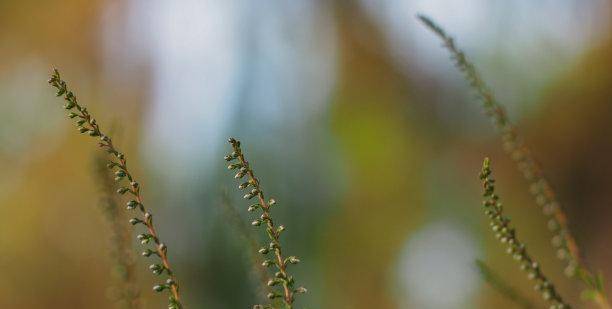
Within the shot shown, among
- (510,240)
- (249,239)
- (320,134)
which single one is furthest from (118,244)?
(320,134)

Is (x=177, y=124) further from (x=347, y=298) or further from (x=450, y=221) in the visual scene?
(x=450, y=221)

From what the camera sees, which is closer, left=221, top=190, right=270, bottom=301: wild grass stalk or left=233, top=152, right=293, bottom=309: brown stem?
left=233, top=152, right=293, bottom=309: brown stem

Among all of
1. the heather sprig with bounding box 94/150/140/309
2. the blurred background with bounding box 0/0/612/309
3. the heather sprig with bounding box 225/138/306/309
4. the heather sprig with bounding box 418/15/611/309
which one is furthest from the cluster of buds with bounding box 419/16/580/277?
the blurred background with bounding box 0/0/612/309

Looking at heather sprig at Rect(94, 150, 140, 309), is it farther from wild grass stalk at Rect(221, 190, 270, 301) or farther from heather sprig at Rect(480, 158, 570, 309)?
heather sprig at Rect(480, 158, 570, 309)

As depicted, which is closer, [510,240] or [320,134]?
[510,240]

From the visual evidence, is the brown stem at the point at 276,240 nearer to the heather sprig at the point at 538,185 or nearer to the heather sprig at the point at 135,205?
the heather sprig at the point at 135,205

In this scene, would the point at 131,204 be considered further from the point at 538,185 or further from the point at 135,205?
the point at 538,185
